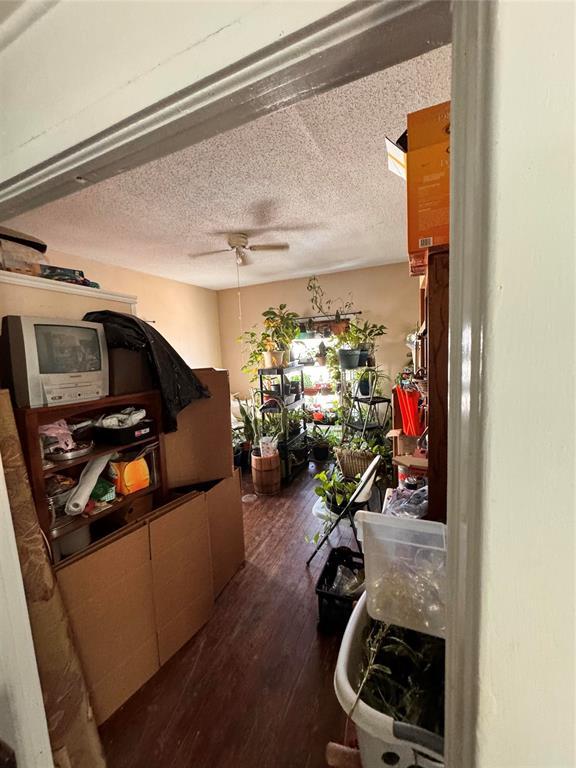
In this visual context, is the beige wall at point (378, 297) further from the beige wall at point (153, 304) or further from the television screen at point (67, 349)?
the television screen at point (67, 349)

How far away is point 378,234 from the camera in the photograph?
8.72 feet

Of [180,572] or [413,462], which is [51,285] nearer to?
[180,572]

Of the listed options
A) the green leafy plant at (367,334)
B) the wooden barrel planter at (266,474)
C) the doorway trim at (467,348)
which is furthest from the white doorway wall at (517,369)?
the green leafy plant at (367,334)

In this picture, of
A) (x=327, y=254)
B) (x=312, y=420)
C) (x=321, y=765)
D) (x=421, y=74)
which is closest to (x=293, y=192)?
(x=421, y=74)

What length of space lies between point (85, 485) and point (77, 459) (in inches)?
5.7

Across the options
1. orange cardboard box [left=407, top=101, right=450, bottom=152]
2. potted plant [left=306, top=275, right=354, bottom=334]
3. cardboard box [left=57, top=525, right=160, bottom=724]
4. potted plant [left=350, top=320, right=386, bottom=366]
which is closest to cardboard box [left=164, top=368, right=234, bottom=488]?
cardboard box [left=57, top=525, right=160, bottom=724]

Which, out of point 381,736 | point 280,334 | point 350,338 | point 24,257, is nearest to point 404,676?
point 381,736

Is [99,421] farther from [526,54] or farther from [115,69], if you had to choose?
[526,54]

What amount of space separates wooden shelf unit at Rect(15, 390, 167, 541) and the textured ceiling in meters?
1.13

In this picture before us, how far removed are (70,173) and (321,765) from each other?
6.50 feet

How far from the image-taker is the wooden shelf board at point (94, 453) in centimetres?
128

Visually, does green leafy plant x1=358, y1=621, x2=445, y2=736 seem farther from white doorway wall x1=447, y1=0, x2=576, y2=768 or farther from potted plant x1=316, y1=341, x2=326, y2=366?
potted plant x1=316, y1=341, x2=326, y2=366

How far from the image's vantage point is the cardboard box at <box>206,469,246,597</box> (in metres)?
1.90

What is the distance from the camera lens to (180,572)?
1.60 metres
